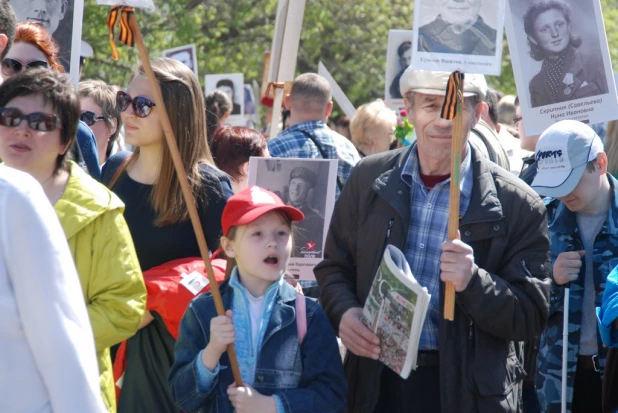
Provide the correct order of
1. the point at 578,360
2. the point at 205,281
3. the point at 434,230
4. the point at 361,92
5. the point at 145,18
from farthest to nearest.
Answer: the point at 361,92
the point at 145,18
the point at 578,360
the point at 205,281
the point at 434,230

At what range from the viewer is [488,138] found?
5.57 m

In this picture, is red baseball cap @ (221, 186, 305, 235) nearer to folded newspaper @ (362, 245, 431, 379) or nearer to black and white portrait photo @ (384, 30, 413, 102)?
folded newspaper @ (362, 245, 431, 379)

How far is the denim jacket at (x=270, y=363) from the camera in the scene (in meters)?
3.42

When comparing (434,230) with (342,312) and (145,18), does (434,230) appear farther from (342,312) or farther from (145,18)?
(145,18)

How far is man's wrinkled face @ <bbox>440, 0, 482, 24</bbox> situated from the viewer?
12.5ft

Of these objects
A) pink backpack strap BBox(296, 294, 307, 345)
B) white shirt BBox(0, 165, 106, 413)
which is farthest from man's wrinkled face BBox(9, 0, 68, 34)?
white shirt BBox(0, 165, 106, 413)

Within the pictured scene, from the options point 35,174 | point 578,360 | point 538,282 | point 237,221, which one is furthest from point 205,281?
point 578,360

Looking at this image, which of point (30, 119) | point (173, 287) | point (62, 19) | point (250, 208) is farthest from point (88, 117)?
point (250, 208)

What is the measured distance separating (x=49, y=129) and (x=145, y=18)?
53.6 ft

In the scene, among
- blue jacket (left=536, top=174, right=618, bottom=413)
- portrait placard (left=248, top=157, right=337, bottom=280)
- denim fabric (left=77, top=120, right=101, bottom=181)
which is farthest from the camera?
portrait placard (left=248, top=157, right=337, bottom=280)

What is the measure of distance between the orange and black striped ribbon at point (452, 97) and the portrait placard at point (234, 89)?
336 inches

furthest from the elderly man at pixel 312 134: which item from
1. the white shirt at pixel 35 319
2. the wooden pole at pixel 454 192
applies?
the white shirt at pixel 35 319

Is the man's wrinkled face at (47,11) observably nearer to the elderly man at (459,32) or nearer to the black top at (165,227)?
the black top at (165,227)

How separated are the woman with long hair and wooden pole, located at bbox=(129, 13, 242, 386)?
2451 millimetres
